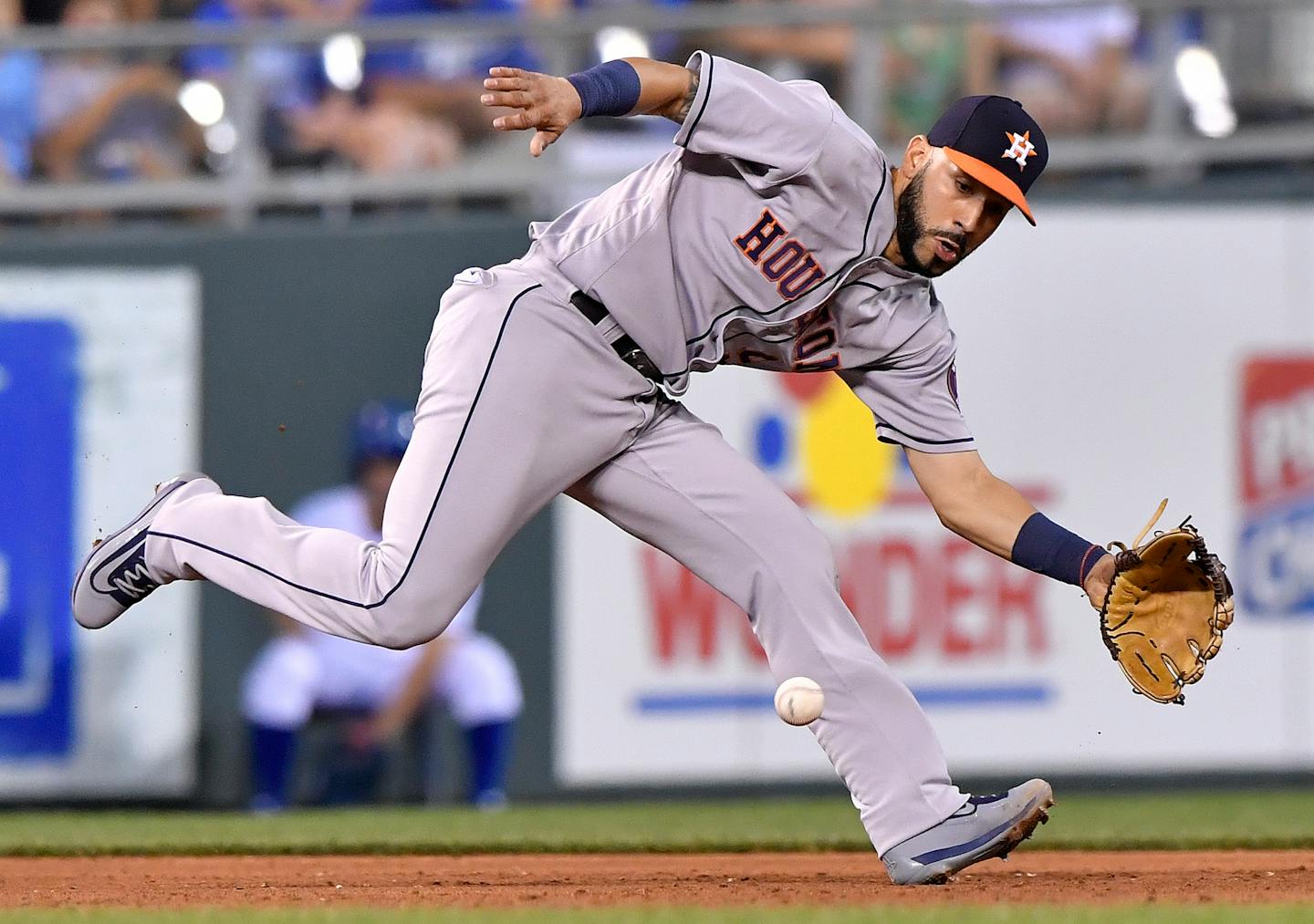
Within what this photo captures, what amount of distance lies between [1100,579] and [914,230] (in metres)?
0.80

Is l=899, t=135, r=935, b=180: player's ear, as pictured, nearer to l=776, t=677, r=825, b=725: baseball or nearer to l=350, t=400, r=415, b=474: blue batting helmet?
l=776, t=677, r=825, b=725: baseball

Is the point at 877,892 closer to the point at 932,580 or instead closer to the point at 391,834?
the point at 391,834

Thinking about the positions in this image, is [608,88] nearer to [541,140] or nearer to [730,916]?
[541,140]

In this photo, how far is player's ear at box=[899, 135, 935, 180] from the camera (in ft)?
12.0

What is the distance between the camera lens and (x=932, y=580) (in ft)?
21.9

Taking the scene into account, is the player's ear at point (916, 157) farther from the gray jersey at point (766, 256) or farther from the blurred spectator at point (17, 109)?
the blurred spectator at point (17, 109)

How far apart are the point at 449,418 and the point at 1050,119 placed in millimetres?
4160

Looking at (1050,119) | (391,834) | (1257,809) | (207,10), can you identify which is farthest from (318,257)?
(1257,809)

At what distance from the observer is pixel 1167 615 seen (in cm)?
378

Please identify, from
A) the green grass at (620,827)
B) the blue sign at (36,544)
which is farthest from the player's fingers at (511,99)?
the blue sign at (36,544)

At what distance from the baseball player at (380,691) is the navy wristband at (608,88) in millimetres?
3439

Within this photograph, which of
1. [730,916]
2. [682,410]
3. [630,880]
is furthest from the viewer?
[630,880]

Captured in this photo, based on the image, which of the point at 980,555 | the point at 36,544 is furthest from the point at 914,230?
the point at 36,544

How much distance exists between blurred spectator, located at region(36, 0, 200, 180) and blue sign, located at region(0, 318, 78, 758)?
891 millimetres
